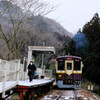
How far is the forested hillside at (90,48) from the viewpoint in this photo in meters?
28.1

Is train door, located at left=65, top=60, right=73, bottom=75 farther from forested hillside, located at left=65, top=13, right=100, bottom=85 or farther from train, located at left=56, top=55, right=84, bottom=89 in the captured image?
forested hillside, located at left=65, top=13, right=100, bottom=85

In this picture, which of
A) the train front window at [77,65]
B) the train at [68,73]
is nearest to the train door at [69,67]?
the train at [68,73]

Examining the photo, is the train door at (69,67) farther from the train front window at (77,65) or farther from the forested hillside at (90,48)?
the forested hillside at (90,48)

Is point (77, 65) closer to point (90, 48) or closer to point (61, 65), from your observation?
point (61, 65)

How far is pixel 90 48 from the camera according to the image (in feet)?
109

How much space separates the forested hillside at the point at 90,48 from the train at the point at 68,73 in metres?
10.1

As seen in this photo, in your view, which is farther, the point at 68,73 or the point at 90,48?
the point at 90,48

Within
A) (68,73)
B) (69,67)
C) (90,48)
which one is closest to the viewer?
(68,73)

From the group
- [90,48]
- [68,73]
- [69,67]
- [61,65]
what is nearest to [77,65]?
[69,67]

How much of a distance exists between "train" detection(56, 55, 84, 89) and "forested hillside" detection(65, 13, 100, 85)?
33.2 feet

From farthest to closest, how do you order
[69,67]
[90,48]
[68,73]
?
[90,48]
[69,67]
[68,73]

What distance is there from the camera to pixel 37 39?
3200 centimetres

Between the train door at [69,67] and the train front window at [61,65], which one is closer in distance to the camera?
the train door at [69,67]

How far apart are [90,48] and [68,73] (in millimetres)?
16542
